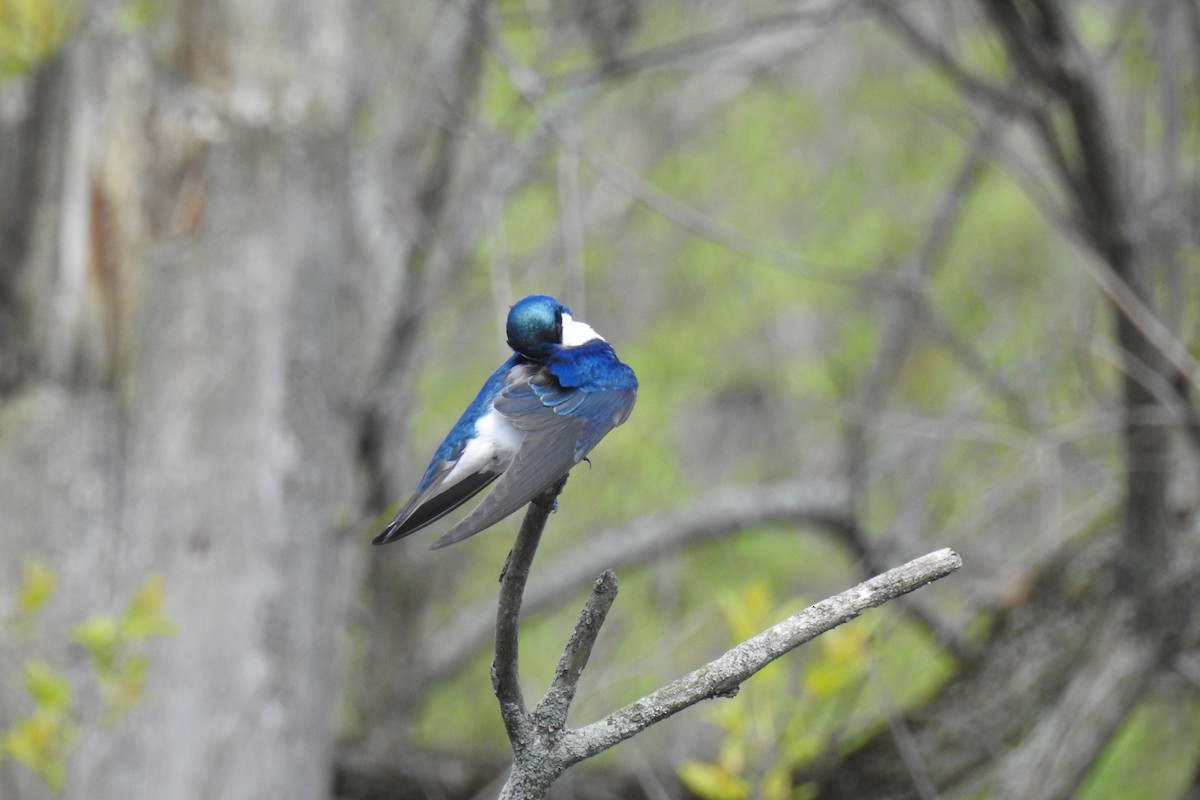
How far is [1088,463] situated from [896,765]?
1.23 metres

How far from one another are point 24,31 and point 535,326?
237cm

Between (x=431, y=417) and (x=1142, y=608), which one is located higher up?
(x=431, y=417)

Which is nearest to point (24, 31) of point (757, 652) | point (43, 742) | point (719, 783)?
point (43, 742)

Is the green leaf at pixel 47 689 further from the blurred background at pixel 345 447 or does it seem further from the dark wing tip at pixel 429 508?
the dark wing tip at pixel 429 508

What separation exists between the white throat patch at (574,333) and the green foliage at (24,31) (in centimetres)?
212

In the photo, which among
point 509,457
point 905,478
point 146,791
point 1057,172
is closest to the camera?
point 509,457

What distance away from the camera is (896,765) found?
3.89m

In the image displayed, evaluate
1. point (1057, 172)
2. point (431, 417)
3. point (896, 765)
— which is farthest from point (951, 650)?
point (431, 417)

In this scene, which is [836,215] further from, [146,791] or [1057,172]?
[146,791]

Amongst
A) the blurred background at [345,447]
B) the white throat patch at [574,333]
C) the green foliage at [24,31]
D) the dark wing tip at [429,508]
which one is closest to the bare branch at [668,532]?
the blurred background at [345,447]

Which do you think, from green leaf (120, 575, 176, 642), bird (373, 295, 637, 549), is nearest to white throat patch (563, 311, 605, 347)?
bird (373, 295, 637, 549)

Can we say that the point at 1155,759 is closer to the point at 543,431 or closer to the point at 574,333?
the point at 574,333

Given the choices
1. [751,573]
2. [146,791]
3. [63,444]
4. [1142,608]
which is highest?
[63,444]

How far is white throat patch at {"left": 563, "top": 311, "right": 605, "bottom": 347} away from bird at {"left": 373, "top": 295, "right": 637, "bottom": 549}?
0.03 m
